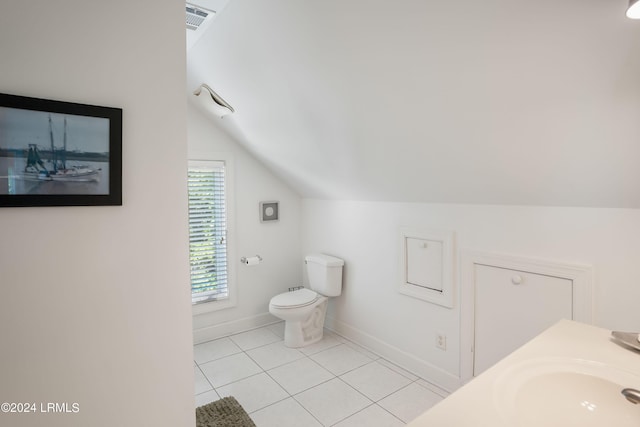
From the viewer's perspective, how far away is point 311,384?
8.22 ft

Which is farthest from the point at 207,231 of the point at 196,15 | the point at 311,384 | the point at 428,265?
the point at 428,265

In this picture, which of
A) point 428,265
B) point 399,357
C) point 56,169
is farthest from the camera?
point 399,357

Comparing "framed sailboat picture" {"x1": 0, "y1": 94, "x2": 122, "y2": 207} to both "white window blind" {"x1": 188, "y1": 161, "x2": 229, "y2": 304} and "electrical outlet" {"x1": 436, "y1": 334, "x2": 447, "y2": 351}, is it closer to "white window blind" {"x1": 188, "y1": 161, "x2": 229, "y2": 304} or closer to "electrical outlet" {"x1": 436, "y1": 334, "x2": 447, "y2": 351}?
"white window blind" {"x1": 188, "y1": 161, "x2": 229, "y2": 304}

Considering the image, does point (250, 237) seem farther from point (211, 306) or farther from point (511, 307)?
point (511, 307)

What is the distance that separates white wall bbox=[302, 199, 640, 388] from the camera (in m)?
1.64

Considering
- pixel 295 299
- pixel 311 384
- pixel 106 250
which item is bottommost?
pixel 311 384

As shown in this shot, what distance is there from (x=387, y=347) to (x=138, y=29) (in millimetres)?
2720

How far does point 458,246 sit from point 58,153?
88.2 inches

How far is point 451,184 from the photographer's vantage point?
2168mm

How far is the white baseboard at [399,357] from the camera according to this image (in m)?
2.39

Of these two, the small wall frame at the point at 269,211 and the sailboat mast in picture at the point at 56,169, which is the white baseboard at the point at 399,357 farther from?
the sailboat mast in picture at the point at 56,169

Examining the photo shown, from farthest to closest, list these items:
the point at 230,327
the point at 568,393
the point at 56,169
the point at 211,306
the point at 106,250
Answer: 1. the point at 230,327
2. the point at 211,306
3. the point at 106,250
4. the point at 56,169
5. the point at 568,393

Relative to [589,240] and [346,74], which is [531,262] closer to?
[589,240]

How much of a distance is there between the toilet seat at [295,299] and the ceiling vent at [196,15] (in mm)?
2211
